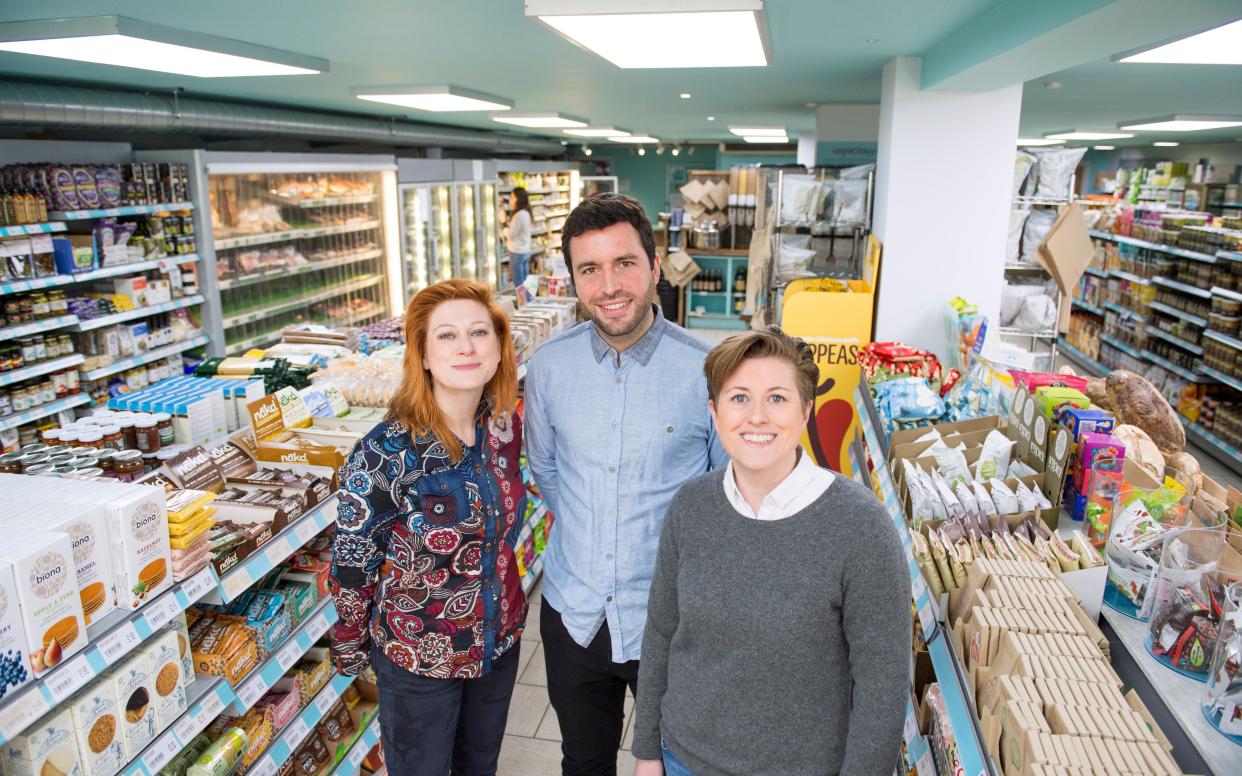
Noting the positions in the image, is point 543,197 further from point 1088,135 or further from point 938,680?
point 938,680

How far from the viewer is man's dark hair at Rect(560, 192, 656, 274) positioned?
6.70 feet

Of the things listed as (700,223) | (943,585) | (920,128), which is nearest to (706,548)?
(943,585)

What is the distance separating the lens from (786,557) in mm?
1529

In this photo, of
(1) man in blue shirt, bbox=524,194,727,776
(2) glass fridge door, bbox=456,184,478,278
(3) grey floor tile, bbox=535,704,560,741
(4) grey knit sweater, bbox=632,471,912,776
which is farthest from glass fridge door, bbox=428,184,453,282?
(4) grey knit sweater, bbox=632,471,912,776

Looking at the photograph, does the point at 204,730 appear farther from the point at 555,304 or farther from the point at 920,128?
the point at 920,128

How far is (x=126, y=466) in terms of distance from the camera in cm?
232

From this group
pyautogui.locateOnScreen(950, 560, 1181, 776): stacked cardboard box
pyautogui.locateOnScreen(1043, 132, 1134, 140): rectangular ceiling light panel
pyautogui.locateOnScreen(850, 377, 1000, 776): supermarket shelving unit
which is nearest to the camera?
pyautogui.locateOnScreen(950, 560, 1181, 776): stacked cardboard box

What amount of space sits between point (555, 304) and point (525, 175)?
31.5 ft

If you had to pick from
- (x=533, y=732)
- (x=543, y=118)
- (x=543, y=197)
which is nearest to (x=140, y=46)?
(x=533, y=732)

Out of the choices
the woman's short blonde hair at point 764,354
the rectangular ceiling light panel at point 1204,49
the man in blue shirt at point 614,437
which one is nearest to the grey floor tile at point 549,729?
the man in blue shirt at point 614,437

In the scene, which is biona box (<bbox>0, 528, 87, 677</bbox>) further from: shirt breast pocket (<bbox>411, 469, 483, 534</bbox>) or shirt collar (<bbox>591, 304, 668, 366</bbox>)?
shirt collar (<bbox>591, 304, 668, 366</bbox>)

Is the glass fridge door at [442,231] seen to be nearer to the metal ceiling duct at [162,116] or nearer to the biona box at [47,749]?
the metal ceiling duct at [162,116]

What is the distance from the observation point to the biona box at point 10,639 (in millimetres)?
1545

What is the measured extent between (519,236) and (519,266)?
19.3 inches
